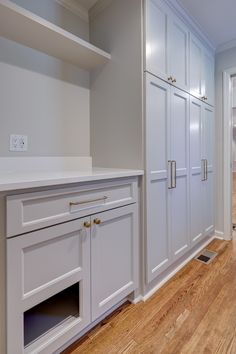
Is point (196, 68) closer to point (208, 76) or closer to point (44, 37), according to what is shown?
point (208, 76)

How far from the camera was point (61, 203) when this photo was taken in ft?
3.33

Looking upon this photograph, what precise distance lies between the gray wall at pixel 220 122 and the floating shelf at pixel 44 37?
158cm

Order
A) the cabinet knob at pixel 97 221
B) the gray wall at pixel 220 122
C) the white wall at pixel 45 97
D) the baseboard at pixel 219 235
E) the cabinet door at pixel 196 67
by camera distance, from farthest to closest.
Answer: the baseboard at pixel 219 235 → the gray wall at pixel 220 122 → the cabinet door at pixel 196 67 → the white wall at pixel 45 97 → the cabinet knob at pixel 97 221

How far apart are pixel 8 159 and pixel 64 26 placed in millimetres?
1169

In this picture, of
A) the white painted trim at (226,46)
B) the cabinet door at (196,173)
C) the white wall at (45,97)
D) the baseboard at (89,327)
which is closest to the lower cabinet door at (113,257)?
the baseboard at (89,327)

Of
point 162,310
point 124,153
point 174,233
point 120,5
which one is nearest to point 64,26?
point 120,5

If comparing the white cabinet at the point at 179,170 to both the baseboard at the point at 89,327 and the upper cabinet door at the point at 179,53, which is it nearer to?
the upper cabinet door at the point at 179,53

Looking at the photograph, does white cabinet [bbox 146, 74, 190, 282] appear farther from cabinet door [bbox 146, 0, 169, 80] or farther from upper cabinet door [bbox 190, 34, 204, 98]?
upper cabinet door [bbox 190, 34, 204, 98]

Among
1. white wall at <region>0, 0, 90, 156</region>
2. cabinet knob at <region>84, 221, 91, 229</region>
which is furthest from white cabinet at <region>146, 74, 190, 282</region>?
white wall at <region>0, 0, 90, 156</region>

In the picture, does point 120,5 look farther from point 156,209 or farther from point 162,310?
point 162,310

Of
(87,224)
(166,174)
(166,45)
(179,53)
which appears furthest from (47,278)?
(179,53)

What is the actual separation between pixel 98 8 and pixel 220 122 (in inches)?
70.3

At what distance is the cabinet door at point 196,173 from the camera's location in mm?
2027

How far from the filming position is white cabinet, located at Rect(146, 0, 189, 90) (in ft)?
4.79
